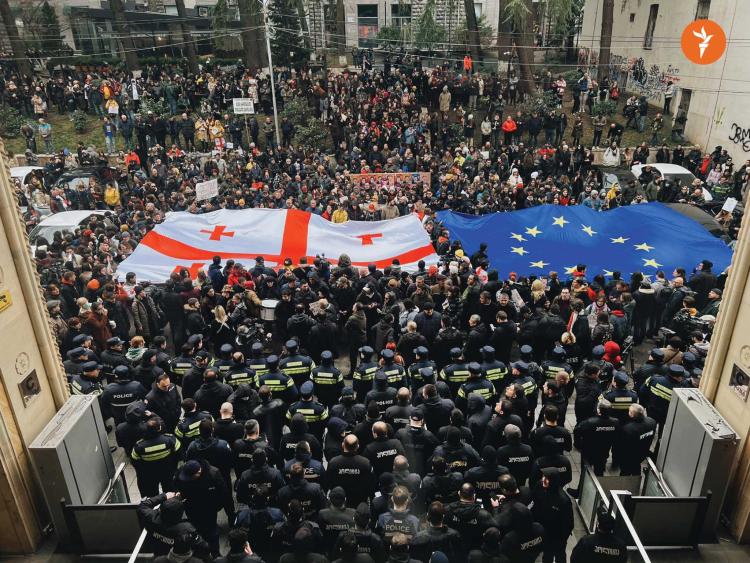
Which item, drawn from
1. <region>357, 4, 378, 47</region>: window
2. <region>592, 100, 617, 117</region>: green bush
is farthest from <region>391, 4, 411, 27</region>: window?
<region>592, 100, 617, 117</region>: green bush

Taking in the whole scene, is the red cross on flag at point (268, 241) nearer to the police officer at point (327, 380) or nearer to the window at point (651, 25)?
the police officer at point (327, 380)

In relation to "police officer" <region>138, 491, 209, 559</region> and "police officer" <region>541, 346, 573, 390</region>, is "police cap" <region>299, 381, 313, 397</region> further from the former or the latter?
"police officer" <region>541, 346, 573, 390</region>

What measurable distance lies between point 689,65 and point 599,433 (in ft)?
68.8

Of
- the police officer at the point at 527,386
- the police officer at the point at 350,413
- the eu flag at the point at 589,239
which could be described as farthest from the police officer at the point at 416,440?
the eu flag at the point at 589,239

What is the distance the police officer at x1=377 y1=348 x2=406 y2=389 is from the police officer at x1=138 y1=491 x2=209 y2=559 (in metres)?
2.86

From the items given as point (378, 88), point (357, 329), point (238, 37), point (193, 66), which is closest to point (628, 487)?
point (357, 329)

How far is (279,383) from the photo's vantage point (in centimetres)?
753

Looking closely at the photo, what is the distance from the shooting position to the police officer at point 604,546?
5016 millimetres

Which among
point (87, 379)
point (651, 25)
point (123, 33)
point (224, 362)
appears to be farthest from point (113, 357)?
point (651, 25)

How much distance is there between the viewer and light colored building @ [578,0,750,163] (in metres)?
20.2

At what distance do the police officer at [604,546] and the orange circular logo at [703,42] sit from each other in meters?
20.8

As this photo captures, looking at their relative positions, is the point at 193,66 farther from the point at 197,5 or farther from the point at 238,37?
the point at 197,5

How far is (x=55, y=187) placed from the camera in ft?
56.8

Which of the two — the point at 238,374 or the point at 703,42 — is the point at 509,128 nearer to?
the point at 703,42
